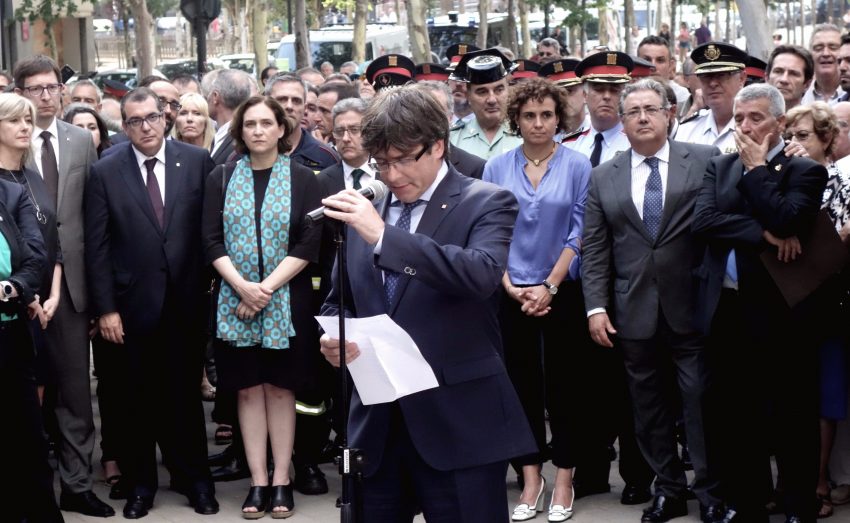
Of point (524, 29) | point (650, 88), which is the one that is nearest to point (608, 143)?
point (650, 88)

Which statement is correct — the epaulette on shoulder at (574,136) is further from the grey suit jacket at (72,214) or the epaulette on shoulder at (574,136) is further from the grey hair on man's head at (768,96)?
the grey suit jacket at (72,214)

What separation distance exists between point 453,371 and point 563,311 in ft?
10.0

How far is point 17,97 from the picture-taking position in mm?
7121

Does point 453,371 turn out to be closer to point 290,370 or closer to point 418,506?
point 418,506

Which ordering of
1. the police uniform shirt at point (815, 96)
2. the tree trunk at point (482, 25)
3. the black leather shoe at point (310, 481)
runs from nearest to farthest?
the black leather shoe at point (310, 481)
the police uniform shirt at point (815, 96)
the tree trunk at point (482, 25)

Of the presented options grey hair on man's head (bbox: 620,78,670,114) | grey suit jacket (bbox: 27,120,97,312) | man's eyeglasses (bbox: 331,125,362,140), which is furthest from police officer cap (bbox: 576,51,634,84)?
grey suit jacket (bbox: 27,120,97,312)

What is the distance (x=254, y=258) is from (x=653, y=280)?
85.8 inches

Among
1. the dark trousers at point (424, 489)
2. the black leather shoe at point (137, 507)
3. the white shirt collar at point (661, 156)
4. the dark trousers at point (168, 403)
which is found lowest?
the black leather shoe at point (137, 507)

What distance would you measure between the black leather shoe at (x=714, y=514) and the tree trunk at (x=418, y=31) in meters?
22.2

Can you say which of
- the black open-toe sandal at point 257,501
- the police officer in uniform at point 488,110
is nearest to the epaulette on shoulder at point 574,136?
the police officer in uniform at point 488,110

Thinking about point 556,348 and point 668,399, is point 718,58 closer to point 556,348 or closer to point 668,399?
point 556,348

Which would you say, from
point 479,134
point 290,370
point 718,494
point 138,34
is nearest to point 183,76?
point 479,134

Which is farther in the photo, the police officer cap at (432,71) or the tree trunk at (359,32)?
the tree trunk at (359,32)

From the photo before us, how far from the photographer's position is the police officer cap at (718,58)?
8602 mm
